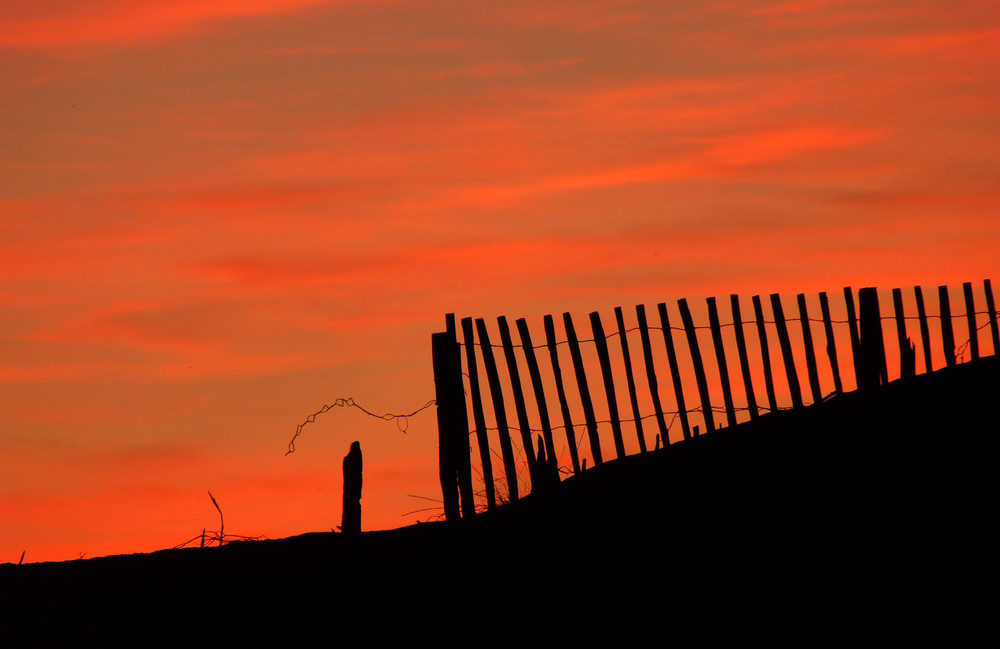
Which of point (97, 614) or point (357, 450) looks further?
point (357, 450)

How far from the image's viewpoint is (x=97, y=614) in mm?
9281

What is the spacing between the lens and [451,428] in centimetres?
1143

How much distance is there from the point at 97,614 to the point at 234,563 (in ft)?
4.19

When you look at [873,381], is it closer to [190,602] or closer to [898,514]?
[898,514]

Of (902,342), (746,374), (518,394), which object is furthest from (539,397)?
(902,342)

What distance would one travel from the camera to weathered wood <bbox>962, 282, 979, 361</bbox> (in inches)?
607

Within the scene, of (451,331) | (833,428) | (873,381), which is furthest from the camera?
(873,381)

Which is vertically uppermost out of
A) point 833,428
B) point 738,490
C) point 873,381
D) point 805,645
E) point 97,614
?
point 873,381

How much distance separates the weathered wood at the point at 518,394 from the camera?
11.5 meters

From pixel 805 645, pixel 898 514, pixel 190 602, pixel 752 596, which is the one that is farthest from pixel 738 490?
pixel 190 602

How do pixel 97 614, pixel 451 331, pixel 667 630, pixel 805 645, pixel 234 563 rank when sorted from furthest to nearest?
pixel 451 331 < pixel 234 563 < pixel 97 614 < pixel 667 630 < pixel 805 645

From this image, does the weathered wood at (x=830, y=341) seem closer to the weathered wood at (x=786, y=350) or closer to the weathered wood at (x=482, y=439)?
the weathered wood at (x=786, y=350)

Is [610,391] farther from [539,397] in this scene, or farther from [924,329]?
[924,329]

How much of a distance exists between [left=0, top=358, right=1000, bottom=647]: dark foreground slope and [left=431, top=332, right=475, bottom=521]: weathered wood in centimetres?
57
